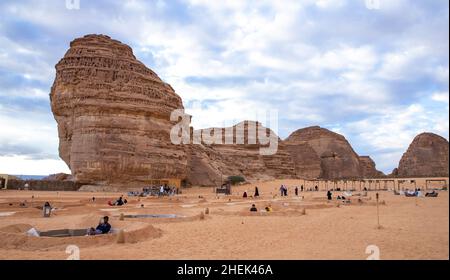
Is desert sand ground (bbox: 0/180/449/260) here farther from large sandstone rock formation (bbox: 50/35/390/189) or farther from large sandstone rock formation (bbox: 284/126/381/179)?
large sandstone rock formation (bbox: 284/126/381/179)

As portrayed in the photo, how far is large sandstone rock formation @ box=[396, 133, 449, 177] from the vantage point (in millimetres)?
87375

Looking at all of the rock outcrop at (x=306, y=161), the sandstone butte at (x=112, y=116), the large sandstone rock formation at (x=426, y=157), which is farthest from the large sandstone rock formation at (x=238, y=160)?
the large sandstone rock formation at (x=426, y=157)

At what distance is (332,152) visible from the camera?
343ft

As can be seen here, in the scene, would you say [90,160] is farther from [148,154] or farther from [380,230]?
[380,230]

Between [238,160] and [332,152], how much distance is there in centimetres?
3952

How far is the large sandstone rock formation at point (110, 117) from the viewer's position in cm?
4109

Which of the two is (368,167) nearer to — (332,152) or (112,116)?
(332,152)

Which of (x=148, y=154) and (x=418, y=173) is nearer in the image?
(x=148, y=154)

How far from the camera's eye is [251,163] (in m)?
79.4

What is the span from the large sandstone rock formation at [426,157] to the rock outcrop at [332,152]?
1399 centimetres

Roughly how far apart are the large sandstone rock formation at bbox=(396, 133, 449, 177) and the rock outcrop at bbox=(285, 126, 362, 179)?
45.9ft

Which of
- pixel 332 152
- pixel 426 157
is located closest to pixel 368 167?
pixel 332 152

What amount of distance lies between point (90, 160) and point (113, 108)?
22.5ft
